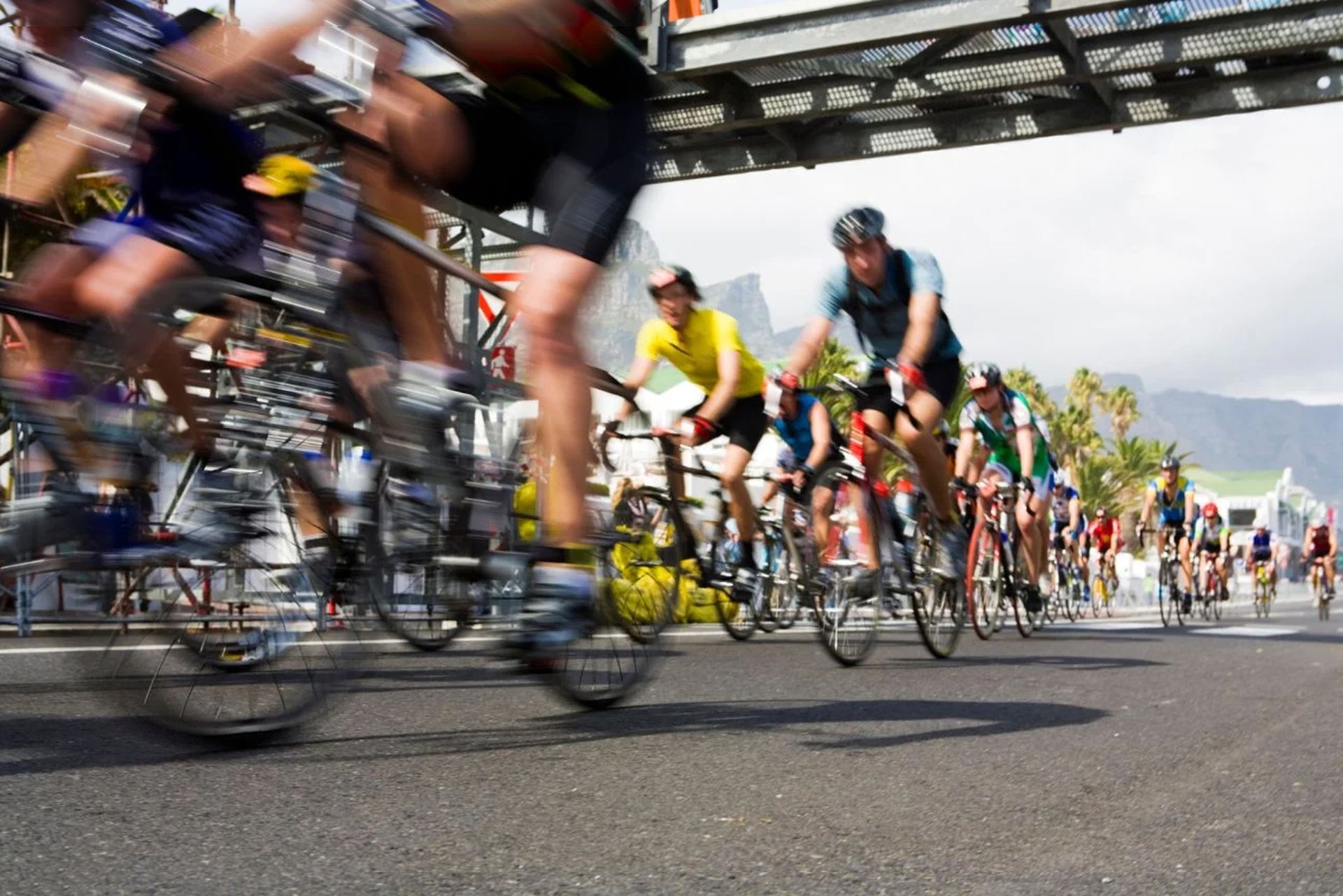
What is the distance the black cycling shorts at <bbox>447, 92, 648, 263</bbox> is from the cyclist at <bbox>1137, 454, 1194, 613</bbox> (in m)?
14.8

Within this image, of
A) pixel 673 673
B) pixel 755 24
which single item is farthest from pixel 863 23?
pixel 673 673

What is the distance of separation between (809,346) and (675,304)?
0.82 metres

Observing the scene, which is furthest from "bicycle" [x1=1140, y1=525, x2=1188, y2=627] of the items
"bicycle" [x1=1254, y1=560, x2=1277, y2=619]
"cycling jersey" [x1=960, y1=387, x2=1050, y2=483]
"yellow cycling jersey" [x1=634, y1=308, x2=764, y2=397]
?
"yellow cycling jersey" [x1=634, y1=308, x2=764, y2=397]

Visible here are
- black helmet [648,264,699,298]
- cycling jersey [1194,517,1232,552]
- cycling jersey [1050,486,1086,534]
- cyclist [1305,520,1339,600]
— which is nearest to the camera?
black helmet [648,264,699,298]

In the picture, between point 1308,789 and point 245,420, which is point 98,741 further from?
point 1308,789

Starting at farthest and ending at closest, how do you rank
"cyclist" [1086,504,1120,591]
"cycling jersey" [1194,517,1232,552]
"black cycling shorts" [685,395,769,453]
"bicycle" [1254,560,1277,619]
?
"bicycle" [1254,560,1277,619]
"cyclist" [1086,504,1120,591]
"cycling jersey" [1194,517,1232,552]
"black cycling shorts" [685,395,769,453]

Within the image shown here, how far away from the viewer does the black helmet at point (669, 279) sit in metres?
7.11

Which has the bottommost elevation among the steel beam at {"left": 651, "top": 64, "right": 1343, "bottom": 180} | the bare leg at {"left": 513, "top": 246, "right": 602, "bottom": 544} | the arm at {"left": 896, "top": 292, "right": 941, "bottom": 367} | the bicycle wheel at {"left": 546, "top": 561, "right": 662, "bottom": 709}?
the bicycle wheel at {"left": 546, "top": 561, "right": 662, "bottom": 709}

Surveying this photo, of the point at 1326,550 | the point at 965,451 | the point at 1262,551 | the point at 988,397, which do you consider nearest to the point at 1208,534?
the point at 1262,551

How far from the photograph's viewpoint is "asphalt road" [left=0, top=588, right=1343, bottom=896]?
7.40 feet

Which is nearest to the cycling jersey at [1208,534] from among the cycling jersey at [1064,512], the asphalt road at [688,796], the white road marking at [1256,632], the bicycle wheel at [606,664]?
the cycling jersey at [1064,512]

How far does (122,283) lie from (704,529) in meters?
4.27

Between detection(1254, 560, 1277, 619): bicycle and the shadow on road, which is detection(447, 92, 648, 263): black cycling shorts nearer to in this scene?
the shadow on road

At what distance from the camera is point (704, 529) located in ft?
23.2
